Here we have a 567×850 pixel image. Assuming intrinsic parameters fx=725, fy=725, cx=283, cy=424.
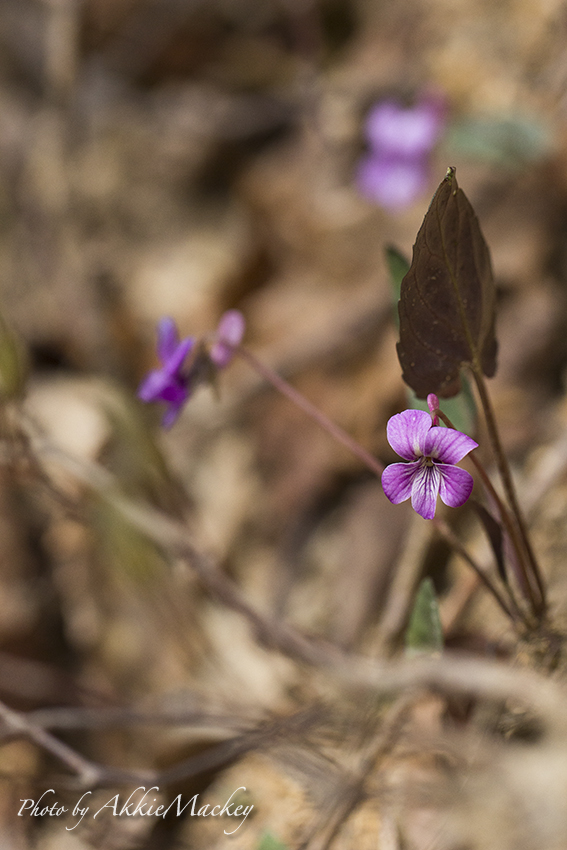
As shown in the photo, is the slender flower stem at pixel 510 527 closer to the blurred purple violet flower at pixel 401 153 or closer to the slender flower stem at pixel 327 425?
the slender flower stem at pixel 327 425

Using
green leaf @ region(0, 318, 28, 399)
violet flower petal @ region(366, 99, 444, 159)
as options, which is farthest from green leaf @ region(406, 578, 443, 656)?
violet flower petal @ region(366, 99, 444, 159)

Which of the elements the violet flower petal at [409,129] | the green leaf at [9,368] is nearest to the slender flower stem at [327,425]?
the green leaf at [9,368]

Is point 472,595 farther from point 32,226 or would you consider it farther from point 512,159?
point 32,226

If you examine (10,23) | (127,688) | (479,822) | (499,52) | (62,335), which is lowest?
(479,822)

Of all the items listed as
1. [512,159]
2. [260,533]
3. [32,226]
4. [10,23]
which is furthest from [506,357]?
[10,23]

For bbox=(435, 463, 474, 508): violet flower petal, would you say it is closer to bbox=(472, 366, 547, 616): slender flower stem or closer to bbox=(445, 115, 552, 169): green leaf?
bbox=(472, 366, 547, 616): slender flower stem

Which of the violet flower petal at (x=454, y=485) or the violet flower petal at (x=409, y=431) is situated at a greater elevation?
the violet flower petal at (x=409, y=431)
